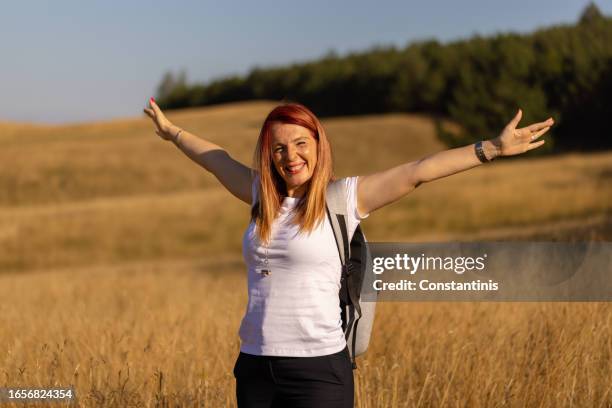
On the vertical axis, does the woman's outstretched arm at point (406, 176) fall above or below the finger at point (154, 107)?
below

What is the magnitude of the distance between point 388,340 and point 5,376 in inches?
99.9

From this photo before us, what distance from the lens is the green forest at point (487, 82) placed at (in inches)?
2208

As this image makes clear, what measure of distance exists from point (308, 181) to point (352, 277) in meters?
0.40

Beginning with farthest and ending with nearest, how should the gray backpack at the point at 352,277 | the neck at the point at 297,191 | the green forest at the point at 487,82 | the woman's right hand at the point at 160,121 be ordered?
the green forest at the point at 487,82, the woman's right hand at the point at 160,121, the neck at the point at 297,191, the gray backpack at the point at 352,277

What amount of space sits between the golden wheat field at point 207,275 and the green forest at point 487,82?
372 cm

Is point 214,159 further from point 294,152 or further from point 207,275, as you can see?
point 207,275

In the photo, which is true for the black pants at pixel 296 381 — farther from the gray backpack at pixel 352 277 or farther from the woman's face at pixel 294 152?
the woman's face at pixel 294 152

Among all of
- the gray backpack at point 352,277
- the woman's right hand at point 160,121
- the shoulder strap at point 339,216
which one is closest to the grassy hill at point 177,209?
the woman's right hand at point 160,121

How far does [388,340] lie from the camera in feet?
19.4

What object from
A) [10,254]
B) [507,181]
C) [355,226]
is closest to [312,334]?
[355,226]

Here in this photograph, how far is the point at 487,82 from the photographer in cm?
6166

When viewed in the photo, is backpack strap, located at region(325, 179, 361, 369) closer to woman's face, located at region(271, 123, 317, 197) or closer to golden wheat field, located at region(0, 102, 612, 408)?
woman's face, located at region(271, 123, 317, 197)

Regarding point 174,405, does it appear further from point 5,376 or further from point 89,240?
point 89,240

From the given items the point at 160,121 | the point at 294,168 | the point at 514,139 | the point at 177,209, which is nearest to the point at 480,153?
the point at 514,139
